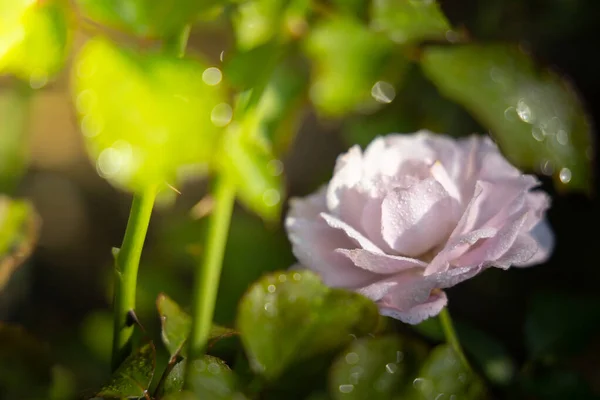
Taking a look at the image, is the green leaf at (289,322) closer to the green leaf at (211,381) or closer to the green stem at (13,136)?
the green leaf at (211,381)

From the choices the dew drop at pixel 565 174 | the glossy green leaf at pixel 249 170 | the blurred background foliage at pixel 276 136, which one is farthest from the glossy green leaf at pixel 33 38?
the dew drop at pixel 565 174

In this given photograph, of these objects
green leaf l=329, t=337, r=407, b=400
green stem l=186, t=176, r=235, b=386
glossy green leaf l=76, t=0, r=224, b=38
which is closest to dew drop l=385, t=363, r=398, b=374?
green leaf l=329, t=337, r=407, b=400

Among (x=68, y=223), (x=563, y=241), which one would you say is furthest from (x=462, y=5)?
(x=68, y=223)

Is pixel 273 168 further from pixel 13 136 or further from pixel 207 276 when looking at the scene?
pixel 13 136

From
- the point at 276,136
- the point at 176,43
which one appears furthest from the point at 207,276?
the point at 276,136

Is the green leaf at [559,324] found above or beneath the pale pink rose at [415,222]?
beneath

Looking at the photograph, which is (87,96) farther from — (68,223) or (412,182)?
(68,223)

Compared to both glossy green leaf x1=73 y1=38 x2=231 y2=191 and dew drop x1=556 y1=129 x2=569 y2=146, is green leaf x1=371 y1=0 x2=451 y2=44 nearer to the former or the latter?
dew drop x1=556 y1=129 x2=569 y2=146
